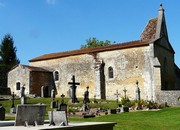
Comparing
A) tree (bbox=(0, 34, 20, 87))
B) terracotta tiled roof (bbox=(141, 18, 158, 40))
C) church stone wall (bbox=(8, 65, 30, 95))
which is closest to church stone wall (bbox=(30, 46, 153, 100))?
terracotta tiled roof (bbox=(141, 18, 158, 40))

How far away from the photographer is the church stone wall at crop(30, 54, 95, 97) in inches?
1594

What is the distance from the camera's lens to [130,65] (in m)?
37.4

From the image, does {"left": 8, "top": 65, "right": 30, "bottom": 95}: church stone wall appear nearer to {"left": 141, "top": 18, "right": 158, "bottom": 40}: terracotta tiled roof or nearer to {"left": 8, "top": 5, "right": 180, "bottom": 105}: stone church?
{"left": 8, "top": 5, "right": 180, "bottom": 105}: stone church

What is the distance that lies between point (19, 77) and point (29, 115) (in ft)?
115

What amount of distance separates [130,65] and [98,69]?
4253mm

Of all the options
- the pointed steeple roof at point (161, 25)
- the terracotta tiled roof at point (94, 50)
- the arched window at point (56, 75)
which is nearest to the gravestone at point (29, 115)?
the terracotta tiled roof at point (94, 50)

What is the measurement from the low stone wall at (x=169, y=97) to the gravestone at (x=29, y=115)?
980 inches

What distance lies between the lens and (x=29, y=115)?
29.2ft

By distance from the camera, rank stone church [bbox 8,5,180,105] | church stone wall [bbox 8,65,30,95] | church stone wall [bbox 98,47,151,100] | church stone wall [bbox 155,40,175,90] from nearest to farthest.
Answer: stone church [bbox 8,5,180,105], church stone wall [bbox 98,47,151,100], church stone wall [bbox 155,40,175,90], church stone wall [bbox 8,65,30,95]

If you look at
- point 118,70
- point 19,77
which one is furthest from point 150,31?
point 19,77

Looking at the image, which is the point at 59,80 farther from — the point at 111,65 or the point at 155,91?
Answer: the point at 155,91

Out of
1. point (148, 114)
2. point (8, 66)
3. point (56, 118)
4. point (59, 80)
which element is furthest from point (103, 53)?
point (56, 118)

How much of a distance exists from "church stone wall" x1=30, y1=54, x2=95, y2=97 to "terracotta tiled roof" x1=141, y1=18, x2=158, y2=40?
24.0 feet

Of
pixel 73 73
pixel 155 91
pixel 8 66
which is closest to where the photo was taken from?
pixel 155 91
